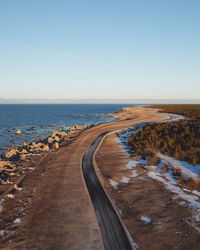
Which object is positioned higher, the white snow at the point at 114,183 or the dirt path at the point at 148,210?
the dirt path at the point at 148,210

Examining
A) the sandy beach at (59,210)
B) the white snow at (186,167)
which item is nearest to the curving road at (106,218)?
the sandy beach at (59,210)

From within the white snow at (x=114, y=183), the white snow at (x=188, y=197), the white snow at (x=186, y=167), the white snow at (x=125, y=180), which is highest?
the white snow at (x=186, y=167)

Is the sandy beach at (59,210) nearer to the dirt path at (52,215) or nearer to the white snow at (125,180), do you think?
the dirt path at (52,215)

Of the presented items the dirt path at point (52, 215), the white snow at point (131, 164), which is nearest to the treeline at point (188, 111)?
the white snow at point (131, 164)

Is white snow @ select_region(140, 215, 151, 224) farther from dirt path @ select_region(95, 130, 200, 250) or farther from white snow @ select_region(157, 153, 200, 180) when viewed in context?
white snow @ select_region(157, 153, 200, 180)

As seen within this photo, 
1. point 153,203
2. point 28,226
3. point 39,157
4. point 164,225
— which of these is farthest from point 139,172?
point 39,157

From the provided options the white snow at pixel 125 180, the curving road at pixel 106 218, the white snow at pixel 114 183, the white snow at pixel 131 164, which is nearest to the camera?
the curving road at pixel 106 218

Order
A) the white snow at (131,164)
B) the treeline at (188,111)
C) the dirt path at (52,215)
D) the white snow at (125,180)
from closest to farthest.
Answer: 1. the dirt path at (52,215)
2. the white snow at (125,180)
3. the white snow at (131,164)
4. the treeline at (188,111)

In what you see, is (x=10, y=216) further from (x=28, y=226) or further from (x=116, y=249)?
(x=116, y=249)

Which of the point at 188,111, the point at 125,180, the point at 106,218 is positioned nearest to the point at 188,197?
the point at 125,180

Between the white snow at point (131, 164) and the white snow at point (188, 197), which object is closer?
the white snow at point (188, 197)
